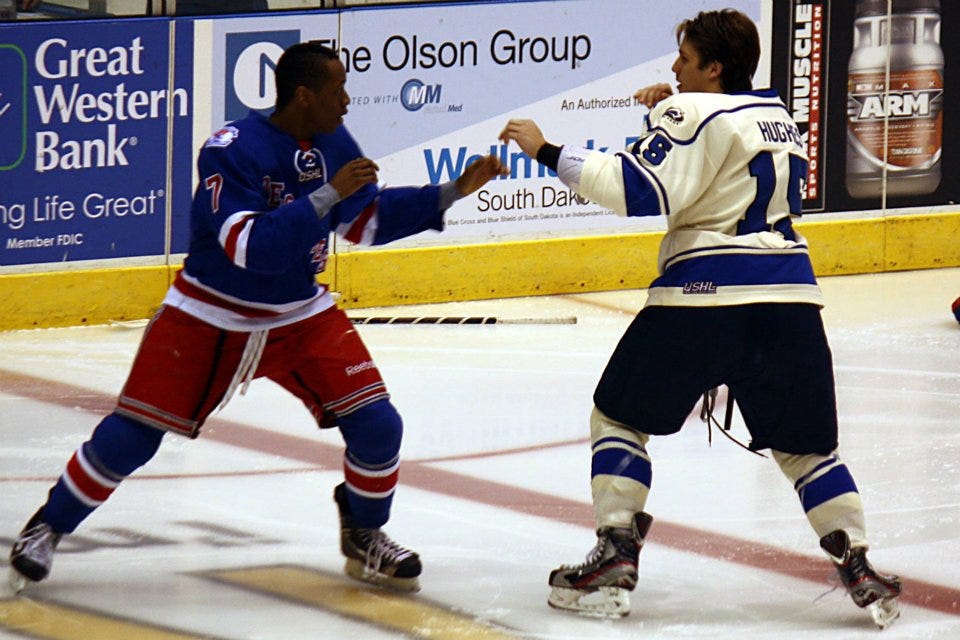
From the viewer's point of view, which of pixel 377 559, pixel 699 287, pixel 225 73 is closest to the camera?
pixel 699 287

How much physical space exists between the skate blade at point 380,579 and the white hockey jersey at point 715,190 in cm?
90

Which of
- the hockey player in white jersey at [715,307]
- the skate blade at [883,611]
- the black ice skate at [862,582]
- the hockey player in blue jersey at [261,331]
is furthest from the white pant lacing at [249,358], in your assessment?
the skate blade at [883,611]

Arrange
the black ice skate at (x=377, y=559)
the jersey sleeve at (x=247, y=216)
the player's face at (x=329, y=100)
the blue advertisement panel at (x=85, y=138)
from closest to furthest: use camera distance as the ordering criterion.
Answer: the jersey sleeve at (x=247, y=216), the player's face at (x=329, y=100), the black ice skate at (x=377, y=559), the blue advertisement panel at (x=85, y=138)

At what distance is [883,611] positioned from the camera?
14.4 feet

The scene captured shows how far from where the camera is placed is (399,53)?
8383mm

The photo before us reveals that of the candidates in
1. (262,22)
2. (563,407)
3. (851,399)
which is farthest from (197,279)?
(262,22)

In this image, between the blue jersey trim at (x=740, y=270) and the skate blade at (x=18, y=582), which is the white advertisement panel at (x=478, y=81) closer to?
the skate blade at (x=18, y=582)

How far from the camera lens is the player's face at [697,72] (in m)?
4.36

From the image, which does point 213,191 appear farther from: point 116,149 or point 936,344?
point 936,344

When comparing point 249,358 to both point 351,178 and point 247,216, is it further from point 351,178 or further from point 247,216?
→ point 351,178

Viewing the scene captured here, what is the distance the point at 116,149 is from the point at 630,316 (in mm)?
2286

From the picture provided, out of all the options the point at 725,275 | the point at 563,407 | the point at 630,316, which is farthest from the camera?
the point at 630,316

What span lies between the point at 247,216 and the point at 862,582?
1609mm

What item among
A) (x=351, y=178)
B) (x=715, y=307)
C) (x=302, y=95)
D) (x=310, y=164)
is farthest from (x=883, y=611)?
(x=302, y=95)
